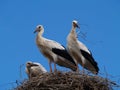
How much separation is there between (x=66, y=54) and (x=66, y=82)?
2149 mm

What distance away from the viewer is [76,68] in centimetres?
1609

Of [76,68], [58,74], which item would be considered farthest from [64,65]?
[58,74]

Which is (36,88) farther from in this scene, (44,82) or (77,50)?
(77,50)

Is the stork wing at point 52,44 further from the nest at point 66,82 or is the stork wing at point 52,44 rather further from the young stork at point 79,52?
the nest at point 66,82

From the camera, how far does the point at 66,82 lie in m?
14.2

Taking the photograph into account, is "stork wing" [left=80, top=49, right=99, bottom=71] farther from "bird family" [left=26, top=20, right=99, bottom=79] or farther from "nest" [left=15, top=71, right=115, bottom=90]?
"nest" [left=15, top=71, right=115, bottom=90]

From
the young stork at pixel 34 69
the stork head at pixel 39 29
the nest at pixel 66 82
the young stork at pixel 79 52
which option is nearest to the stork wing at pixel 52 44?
the stork head at pixel 39 29

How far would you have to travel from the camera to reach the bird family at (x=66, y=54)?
1594cm

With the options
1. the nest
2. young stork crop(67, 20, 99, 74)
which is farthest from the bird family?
the nest

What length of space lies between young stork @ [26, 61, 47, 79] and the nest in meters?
1.45

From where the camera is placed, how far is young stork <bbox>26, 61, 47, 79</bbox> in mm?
16031

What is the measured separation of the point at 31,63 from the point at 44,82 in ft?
6.48

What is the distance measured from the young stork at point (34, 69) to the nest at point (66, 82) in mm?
1450

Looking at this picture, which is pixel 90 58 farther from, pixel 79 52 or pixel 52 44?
pixel 52 44
